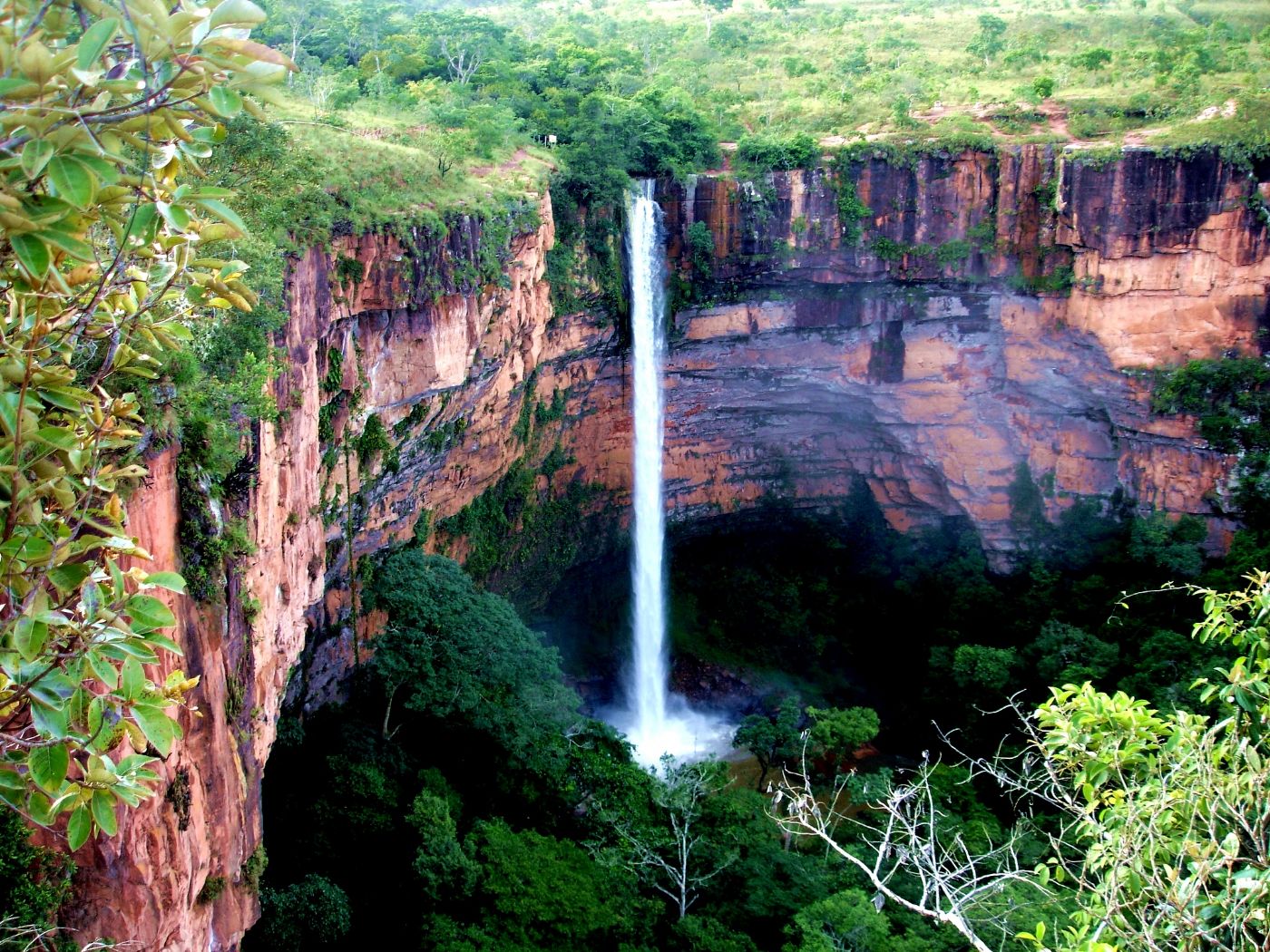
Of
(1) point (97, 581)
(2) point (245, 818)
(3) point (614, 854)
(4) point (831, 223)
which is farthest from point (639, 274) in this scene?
(1) point (97, 581)

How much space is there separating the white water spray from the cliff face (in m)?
0.46

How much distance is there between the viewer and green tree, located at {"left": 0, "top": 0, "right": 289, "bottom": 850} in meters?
2.88

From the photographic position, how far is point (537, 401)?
19.0m

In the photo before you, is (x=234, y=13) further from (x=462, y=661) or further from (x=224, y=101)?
(x=462, y=661)

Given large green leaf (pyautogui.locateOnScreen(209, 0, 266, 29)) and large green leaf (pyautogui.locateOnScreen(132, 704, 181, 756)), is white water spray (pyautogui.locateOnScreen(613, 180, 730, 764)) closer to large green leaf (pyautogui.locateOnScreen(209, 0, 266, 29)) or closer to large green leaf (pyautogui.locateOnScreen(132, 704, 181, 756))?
large green leaf (pyautogui.locateOnScreen(132, 704, 181, 756))

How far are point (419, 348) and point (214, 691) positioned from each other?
7600 millimetres

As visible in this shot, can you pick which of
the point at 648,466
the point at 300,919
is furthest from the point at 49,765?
the point at 648,466

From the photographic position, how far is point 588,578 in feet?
71.2

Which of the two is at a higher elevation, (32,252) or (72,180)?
(72,180)

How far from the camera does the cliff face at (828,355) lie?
13773 mm

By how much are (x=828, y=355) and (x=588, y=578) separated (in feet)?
21.1

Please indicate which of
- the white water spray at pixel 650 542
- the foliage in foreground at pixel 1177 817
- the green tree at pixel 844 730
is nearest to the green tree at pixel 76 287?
the foliage in foreground at pixel 1177 817

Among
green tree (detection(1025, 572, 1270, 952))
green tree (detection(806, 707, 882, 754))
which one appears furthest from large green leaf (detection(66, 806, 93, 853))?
green tree (detection(806, 707, 882, 754))

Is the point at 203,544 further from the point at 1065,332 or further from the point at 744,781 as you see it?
the point at 1065,332
